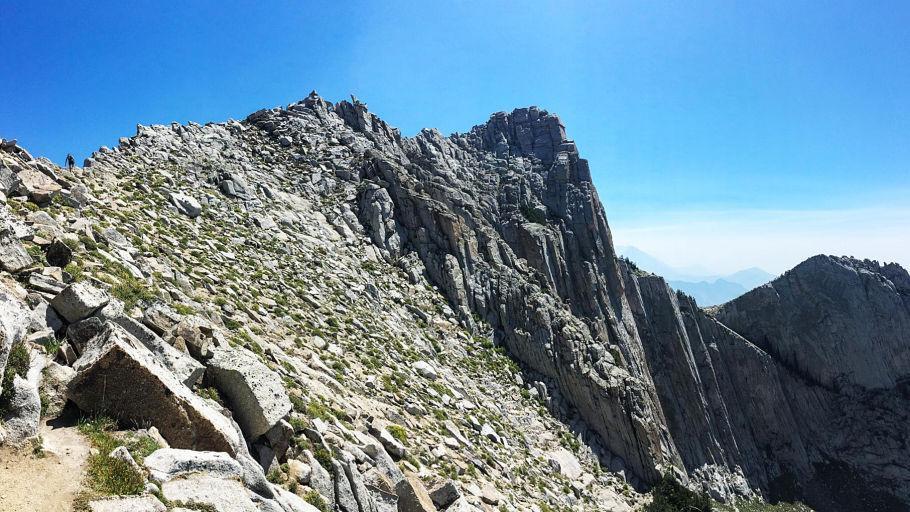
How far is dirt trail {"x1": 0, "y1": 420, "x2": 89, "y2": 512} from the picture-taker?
7969mm

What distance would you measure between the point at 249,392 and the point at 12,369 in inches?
236

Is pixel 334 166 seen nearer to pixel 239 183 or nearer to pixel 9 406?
pixel 239 183

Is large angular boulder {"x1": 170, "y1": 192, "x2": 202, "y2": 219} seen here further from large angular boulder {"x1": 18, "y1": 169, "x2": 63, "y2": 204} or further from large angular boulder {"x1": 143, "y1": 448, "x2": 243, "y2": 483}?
large angular boulder {"x1": 143, "y1": 448, "x2": 243, "y2": 483}

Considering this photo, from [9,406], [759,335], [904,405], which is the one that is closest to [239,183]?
[9,406]

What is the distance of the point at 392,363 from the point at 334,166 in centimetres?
3684

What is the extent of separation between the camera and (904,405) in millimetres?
95625

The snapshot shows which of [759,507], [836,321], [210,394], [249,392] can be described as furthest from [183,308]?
[836,321]

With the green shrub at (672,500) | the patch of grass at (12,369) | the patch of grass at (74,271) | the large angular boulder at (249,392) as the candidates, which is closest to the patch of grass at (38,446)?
the patch of grass at (12,369)

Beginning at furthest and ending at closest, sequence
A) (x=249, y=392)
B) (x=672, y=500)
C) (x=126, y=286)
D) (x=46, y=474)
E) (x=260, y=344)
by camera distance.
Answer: (x=672, y=500)
(x=260, y=344)
(x=126, y=286)
(x=249, y=392)
(x=46, y=474)

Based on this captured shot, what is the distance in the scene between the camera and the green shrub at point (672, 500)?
40.4 m

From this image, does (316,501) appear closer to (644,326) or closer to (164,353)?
(164,353)

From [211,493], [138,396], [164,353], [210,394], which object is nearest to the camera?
[211,493]

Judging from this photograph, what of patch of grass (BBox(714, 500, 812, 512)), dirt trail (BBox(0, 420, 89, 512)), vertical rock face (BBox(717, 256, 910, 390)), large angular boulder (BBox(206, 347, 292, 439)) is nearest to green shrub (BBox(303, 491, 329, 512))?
large angular boulder (BBox(206, 347, 292, 439))

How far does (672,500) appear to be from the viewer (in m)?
42.2
